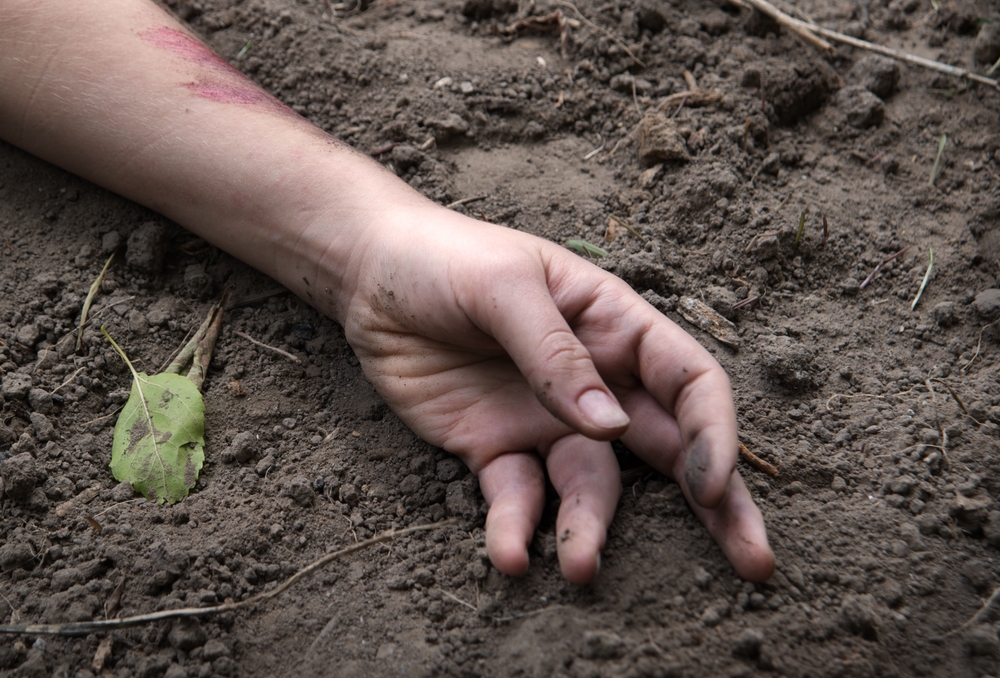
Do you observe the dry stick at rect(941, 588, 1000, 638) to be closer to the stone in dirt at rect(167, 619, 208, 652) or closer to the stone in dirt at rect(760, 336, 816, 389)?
the stone in dirt at rect(760, 336, 816, 389)

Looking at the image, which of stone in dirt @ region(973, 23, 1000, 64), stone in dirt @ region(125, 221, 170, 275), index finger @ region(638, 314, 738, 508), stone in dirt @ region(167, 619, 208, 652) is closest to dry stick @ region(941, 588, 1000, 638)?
index finger @ region(638, 314, 738, 508)

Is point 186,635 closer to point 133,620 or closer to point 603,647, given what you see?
point 133,620

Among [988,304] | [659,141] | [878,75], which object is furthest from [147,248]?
[878,75]

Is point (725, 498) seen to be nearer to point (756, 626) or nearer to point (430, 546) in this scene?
point (756, 626)

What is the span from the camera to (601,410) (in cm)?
142

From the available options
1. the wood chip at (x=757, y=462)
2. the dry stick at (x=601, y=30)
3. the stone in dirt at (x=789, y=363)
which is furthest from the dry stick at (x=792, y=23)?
the wood chip at (x=757, y=462)

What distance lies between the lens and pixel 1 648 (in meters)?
1.54

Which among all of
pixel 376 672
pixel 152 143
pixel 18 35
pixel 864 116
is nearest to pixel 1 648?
pixel 376 672

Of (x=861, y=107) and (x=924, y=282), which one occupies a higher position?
(x=861, y=107)

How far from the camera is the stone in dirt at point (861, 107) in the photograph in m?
2.59

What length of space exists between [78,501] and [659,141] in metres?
2.07

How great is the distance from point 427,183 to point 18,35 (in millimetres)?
1327

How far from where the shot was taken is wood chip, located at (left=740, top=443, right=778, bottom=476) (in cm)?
175

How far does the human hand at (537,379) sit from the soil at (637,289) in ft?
0.30
